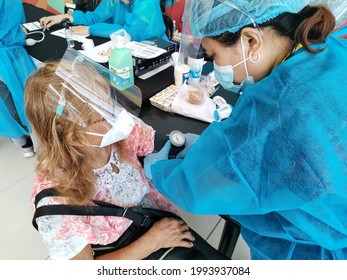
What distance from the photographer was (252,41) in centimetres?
70

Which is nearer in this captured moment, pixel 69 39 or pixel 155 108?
pixel 155 108

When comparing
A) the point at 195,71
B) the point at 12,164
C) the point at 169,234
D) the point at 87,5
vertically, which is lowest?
the point at 12,164

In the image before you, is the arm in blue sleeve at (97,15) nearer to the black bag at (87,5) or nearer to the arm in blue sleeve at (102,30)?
the arm in blue sleeve at (102,30)

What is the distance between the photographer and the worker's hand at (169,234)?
995mm

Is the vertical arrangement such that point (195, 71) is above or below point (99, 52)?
below

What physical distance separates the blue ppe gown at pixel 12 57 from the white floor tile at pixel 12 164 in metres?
0.40

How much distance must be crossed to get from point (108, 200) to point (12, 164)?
1562mm

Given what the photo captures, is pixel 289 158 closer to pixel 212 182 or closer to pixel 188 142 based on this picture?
pixel 212 182

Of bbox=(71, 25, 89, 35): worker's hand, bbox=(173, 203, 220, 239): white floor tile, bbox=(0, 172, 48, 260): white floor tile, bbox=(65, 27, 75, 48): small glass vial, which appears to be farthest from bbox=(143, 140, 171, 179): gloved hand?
bbox=(71, 25, 89, 35): worker's hand

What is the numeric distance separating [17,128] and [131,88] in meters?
1.37

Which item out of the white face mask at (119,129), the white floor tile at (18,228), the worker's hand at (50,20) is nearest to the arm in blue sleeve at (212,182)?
the white face mask at (119,129)

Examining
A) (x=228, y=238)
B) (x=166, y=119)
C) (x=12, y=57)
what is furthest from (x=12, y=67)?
(x=228, y=238)
